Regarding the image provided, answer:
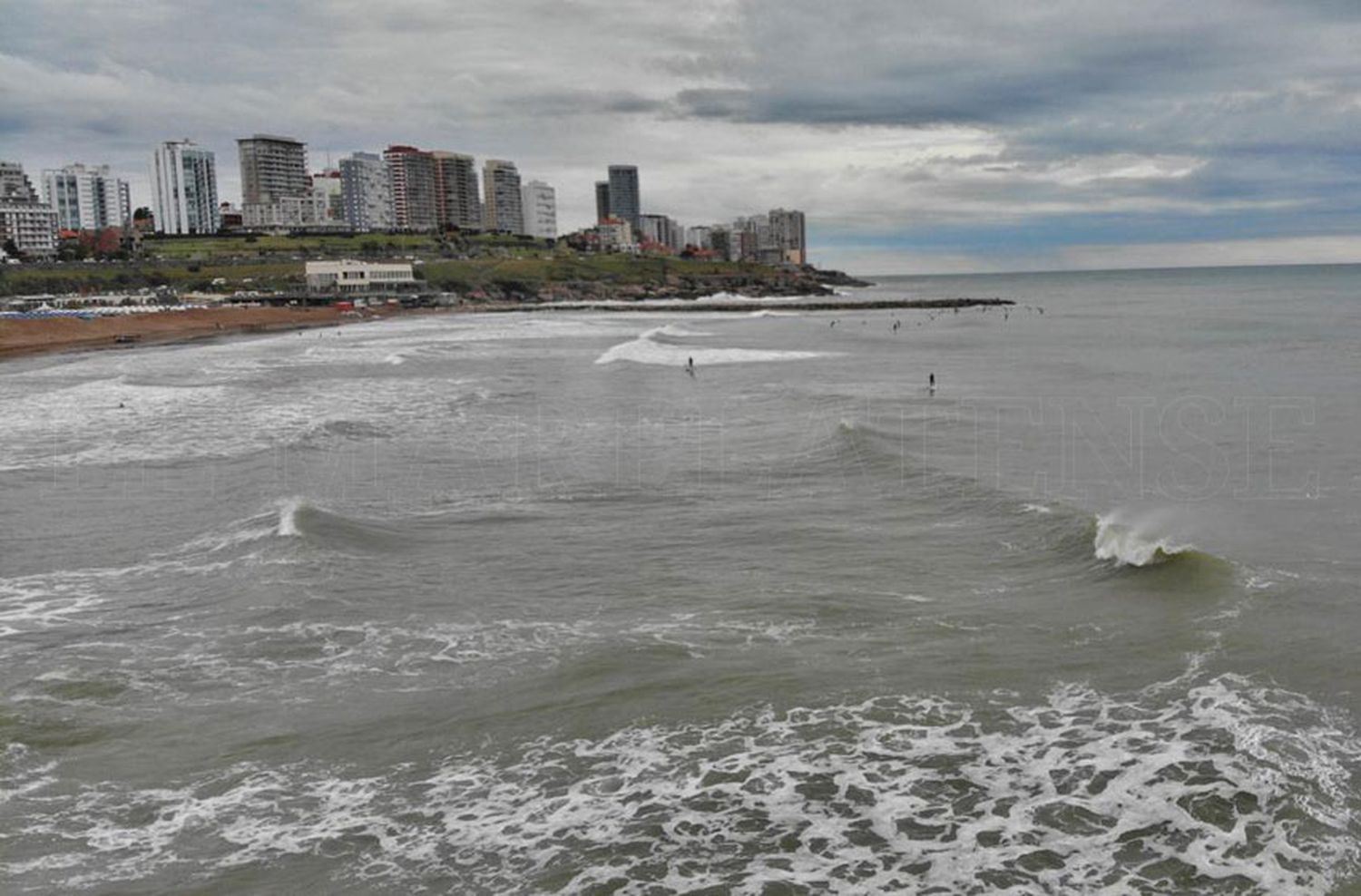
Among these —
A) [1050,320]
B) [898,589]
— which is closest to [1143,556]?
[898,589]

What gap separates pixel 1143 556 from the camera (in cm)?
1816

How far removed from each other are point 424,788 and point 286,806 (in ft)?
4.39

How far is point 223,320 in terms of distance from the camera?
10519 centimetres

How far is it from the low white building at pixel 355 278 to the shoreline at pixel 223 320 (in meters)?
12.5

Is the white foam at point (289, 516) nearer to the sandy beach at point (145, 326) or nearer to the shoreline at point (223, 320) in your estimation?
the shoreline at point (223, 320)

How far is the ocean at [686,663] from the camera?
384 inches

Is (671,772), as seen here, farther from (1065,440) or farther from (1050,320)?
(1050,320)

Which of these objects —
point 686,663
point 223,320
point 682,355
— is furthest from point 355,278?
point 686,663

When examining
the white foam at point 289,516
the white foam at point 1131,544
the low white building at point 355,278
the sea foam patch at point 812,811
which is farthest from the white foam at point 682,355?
the low white building at point 355,278

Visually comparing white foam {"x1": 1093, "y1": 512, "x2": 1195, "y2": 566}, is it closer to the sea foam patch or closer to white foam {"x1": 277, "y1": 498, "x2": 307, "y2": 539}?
the sea foam patch

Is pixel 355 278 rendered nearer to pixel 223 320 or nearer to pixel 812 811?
pixel 223 320

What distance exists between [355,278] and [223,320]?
154ft

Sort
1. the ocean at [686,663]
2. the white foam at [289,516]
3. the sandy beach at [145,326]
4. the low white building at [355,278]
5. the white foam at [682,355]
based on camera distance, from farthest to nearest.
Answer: the low white building at [355,278] → the sandy beach at [145,326] → the white foam at [682,355] → the white foam at [289,516] → the ocean at [686,663]

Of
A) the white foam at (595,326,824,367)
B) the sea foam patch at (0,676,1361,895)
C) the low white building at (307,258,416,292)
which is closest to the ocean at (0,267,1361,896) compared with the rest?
the sea foam patch at (0,676,1361,895)
